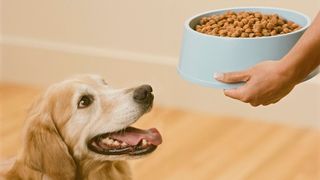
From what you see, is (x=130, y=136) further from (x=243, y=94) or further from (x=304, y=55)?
(x=304, y=55)

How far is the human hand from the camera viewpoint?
1.02 meters

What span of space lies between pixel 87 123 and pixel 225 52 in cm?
23

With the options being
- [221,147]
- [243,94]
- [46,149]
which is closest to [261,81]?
[243,94]

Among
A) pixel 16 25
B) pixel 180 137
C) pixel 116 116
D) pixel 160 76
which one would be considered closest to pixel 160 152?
pixel 180 137

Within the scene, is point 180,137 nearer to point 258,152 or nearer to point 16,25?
point 258,152

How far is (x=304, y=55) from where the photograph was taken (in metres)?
0.99

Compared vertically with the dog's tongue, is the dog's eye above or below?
above

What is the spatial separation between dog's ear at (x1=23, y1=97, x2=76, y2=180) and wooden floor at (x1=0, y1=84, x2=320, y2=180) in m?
0.32

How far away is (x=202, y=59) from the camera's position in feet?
3.48

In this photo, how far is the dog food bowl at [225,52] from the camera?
1038mm

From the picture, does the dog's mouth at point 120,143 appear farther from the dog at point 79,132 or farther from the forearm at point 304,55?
the forearm at point 304,55

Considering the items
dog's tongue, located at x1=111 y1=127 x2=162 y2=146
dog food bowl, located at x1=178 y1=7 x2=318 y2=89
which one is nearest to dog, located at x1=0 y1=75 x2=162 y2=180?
dog's tongue, located at x1=111 y1=127 x2=162 y2=146

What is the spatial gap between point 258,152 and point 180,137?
173mm

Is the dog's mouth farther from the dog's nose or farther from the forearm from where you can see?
the forearm
